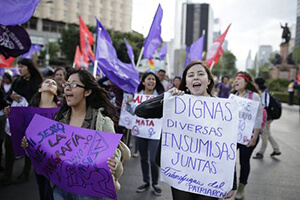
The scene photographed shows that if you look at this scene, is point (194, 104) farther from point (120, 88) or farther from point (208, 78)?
point (120, 88)

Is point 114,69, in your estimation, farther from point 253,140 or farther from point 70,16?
point 70,16

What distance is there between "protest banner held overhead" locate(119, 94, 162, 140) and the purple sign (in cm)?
160

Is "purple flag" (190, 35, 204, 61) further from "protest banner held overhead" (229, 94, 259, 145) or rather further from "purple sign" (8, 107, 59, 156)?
"purple sign" (8, 107, 59, 156)

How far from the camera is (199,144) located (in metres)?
2.24

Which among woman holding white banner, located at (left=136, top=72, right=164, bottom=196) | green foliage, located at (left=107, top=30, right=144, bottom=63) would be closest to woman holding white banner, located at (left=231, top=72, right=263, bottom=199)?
woman holding white banner, located at (left=136, top=72, right=164, bottom=196)

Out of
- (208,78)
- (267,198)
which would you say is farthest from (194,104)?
(267,198)

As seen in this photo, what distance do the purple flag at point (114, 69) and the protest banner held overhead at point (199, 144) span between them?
10.8 feet

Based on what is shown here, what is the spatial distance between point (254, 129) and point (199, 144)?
2072 mm

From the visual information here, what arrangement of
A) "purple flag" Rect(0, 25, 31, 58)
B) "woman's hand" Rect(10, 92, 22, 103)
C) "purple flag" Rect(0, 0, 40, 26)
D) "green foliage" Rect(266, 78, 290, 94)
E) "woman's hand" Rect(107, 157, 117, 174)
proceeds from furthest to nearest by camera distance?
"green foliage" Rect(266, 78, 290, 94) < "woman's hand" Rect(10, 92, 22, 103) < "purple flag" Rect(0, 25, 31, 58) < "purple flag" Rect(0, 0, 40, 26) < "woman's hand" Rect(107, 157, 117, 174)

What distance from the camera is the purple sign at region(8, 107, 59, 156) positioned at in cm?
300

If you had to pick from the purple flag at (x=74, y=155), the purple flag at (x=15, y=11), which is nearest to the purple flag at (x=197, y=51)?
the purple flag at (x=15, y=11)

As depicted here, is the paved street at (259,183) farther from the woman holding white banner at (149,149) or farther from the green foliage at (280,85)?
the green foliage at (280,85)

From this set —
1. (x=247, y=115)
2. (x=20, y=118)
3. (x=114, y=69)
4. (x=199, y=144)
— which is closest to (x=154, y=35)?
(x=114, y=69)

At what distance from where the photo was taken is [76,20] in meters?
56.1
